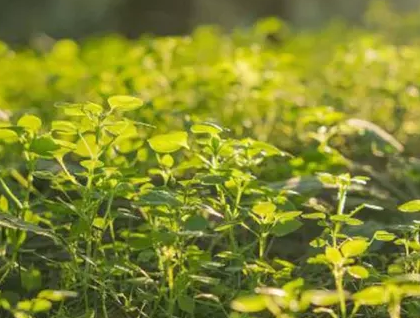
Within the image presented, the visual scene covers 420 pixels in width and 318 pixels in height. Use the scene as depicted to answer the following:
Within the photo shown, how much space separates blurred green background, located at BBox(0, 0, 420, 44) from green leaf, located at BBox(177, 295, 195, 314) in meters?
7.24

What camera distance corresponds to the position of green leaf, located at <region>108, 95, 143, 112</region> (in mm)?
1763

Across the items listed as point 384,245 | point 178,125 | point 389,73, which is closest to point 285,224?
point 384,245

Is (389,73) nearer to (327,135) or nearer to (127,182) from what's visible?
(327,135)

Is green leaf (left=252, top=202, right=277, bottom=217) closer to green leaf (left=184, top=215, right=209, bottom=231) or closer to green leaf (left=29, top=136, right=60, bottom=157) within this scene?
green leaf (left=184, top=215, right=209, bottom=231)

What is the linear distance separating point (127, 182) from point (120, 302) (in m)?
0.21

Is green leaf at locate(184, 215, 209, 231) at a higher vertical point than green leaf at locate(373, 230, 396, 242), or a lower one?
lower

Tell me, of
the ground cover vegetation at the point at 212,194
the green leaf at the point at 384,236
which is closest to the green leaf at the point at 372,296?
the ground cover vegetation at the point at 212,194

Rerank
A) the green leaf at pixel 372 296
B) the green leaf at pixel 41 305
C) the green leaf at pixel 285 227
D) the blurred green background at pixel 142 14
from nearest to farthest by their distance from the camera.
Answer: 1. the green leaf at pixel 372 296
2. the green leaf at pixel 41 305
3. the green leaf at pixel 285 227
4. the blurred green background at pixel 142 14

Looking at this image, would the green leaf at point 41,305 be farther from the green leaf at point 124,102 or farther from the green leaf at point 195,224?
the green leaf at point 124,102

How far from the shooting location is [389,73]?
3396 millimetres

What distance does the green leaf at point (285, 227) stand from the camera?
174cm

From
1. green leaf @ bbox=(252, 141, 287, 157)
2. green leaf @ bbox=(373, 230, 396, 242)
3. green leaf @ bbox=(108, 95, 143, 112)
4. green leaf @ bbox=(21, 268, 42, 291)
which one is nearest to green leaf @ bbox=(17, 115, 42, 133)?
green leaf @ bbox=(108, 95, 143, 112)

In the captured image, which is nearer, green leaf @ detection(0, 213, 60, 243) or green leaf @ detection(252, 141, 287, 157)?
green leaf @ detection(0, 213, 60, 243)

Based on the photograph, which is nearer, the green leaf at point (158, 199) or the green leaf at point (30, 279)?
the green leaf at point (158, 199)
